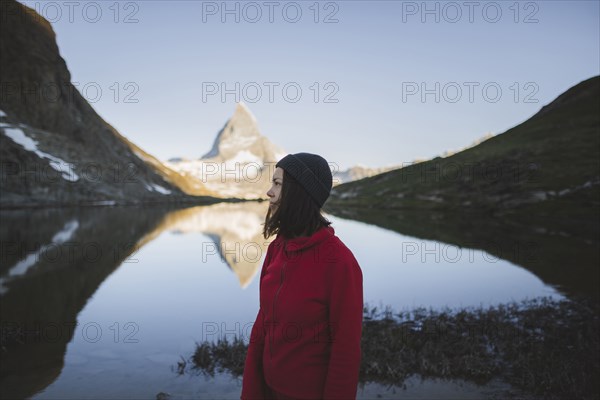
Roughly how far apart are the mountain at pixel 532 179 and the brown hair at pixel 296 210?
47.6m

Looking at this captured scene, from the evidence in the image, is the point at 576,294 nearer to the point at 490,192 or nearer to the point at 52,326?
the point at 52,326

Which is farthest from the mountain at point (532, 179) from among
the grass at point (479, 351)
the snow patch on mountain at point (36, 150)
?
the snow patch on mountain at point (36, 150)

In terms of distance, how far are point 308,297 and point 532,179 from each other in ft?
312

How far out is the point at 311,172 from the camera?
3.72 metres

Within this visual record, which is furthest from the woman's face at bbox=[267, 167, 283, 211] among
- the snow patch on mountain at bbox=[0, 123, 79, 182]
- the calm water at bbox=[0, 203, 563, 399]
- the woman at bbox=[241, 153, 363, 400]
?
the snow patch on mountain at bbox=[0, 123, 79, 182]

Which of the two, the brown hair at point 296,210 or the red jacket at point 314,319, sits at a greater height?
the brown hair at point 296,210

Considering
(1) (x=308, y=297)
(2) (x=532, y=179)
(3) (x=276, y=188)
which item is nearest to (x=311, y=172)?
(3) (x=276, y=188)

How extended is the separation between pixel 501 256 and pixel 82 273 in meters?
30.8

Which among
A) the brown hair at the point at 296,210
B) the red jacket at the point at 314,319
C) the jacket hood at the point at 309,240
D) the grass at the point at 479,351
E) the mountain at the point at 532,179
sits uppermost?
the mountain at the point at 532,179

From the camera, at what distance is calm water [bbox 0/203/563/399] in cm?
961

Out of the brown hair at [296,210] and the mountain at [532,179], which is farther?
the mountain at [532,179]

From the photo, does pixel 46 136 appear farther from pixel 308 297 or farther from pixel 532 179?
pixel 532 179

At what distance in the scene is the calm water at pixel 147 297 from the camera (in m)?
9.61

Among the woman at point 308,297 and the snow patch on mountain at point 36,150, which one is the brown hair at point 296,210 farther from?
the snow patch on mountain at point 36,150
